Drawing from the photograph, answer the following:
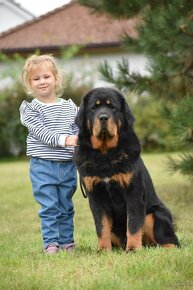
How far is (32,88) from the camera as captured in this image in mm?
6273

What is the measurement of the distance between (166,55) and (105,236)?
5.67 meters

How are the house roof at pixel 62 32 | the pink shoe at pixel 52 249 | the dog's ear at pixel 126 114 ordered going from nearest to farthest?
1. the dog's ear at pixel 126 114
2. the pink shoe at pixel 52 249
3. the house roof at pixel 62 32

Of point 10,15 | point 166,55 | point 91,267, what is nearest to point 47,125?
point 91,267

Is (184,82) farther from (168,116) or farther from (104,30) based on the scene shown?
(104,30)

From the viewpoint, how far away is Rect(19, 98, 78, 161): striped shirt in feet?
20.1

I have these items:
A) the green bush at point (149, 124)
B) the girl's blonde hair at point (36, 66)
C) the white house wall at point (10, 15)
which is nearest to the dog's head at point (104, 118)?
the girl's blonde hair at point (36, 66)

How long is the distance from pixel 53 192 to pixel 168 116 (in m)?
4.76

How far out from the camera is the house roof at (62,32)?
3128 cm

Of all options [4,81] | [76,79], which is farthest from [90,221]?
[4,81]


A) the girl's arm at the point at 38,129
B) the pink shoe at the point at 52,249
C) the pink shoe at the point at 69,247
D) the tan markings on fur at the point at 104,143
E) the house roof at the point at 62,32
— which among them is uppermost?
the house roof at the point at 62,32

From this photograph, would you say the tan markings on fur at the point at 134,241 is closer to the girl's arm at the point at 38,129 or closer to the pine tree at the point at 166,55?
the girl's arm at the point at 38,129

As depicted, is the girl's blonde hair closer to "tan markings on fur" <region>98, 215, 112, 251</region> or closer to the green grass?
"tan markings on fur" <region>98, 215, 112, 251</region>

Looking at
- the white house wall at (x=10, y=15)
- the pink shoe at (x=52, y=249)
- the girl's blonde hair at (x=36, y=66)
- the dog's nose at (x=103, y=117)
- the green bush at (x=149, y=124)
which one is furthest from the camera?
the white house wall at (x=10, y=15)

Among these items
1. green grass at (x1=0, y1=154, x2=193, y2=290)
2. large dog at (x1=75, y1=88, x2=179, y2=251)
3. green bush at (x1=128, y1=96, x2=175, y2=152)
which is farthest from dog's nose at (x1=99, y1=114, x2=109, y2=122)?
green bush at (x1=128, y1=96, x2=175, y2=152)
